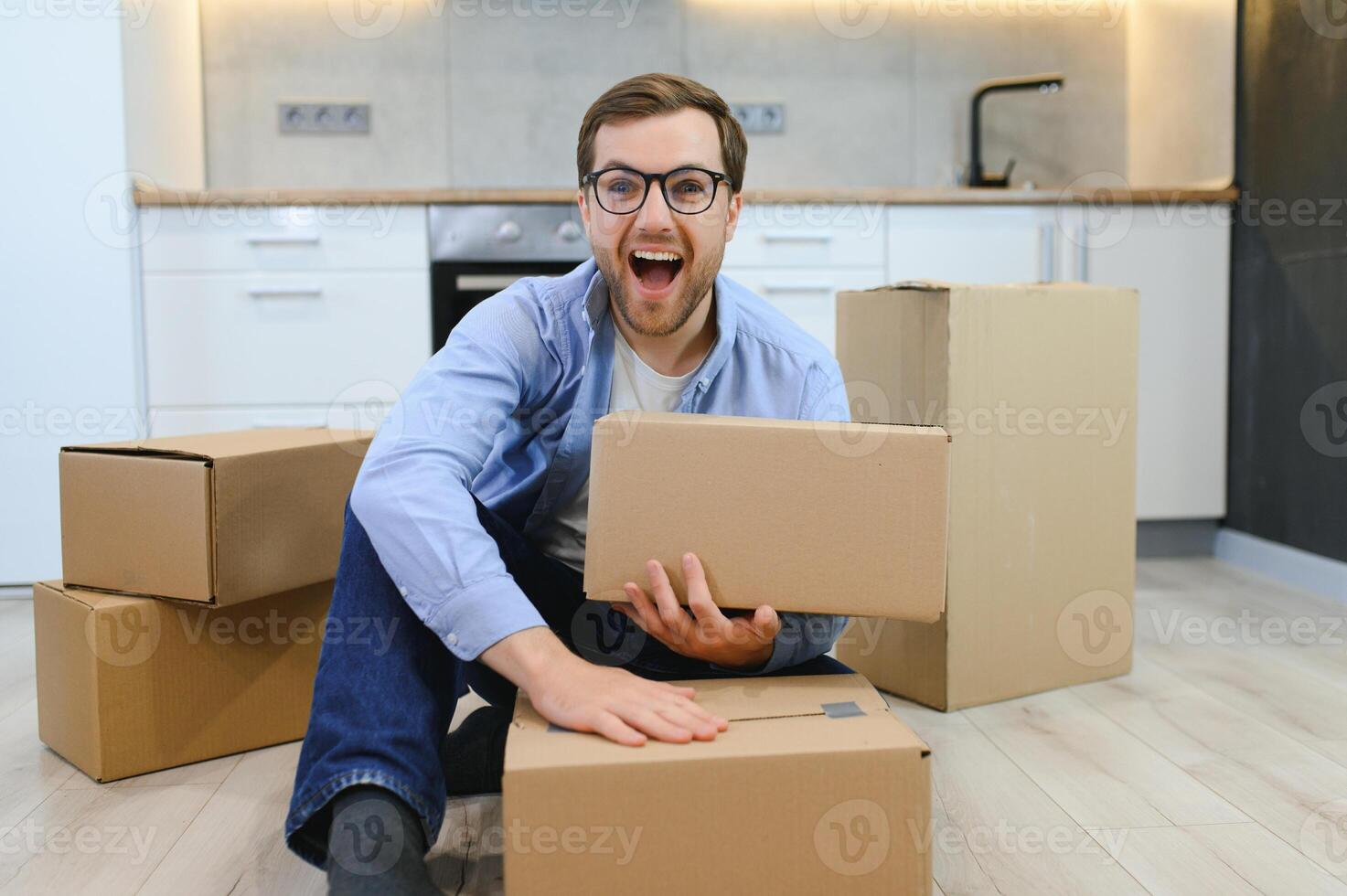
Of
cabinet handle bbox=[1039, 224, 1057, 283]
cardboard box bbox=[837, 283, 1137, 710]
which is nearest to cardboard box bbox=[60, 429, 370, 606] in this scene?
cardboard box bbox=[837, 283, 1137, 710]

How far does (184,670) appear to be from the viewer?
139cm

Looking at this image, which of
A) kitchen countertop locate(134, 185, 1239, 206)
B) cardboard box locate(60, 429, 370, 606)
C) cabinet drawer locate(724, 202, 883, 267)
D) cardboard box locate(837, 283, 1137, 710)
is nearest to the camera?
cardboard box locate(60, 429, 370, 606)

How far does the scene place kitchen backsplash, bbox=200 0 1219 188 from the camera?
9.72 feet

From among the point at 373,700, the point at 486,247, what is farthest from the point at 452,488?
the point at 486,247

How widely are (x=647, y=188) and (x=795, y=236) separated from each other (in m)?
1.44

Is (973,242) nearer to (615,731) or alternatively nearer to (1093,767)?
(1093,767)

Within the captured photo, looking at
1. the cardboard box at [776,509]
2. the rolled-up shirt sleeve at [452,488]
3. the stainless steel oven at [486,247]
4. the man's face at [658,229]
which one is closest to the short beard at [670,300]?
the man's face at [658,229]

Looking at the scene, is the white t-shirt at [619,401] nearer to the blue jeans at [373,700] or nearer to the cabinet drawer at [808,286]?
the blue jeans at [373,700]

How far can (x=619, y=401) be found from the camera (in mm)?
1189

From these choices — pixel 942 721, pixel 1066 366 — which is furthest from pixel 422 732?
pixel 1066 366

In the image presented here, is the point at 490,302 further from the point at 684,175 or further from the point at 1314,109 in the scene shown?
the point at 1314,109

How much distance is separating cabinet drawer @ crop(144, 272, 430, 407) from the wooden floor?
814 mm

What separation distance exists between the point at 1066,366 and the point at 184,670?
4.23 feet

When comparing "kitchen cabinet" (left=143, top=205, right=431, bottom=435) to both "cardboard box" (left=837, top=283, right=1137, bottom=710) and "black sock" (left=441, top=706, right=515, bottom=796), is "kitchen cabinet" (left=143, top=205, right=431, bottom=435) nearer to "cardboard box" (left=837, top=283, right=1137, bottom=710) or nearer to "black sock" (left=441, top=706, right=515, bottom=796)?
"cardboard box" (left=837, top=283, right=1137, bottom=710)
